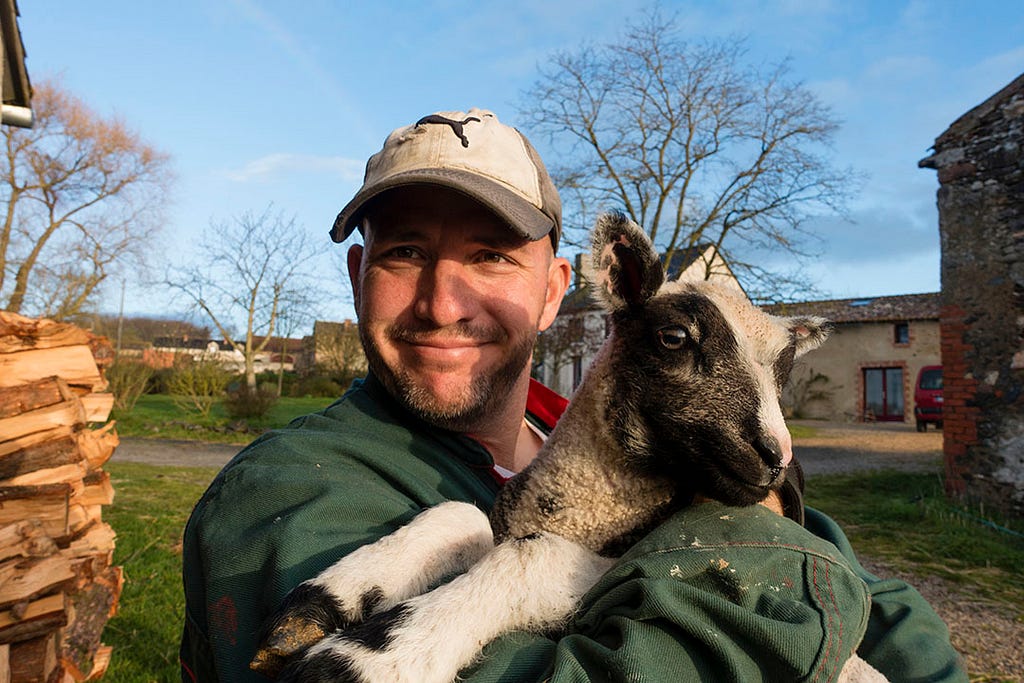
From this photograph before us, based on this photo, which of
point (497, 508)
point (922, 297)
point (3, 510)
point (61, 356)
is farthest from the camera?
point (922, 297)

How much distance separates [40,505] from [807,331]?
5.72 metres

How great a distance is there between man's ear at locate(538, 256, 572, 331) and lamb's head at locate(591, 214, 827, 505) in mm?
1054

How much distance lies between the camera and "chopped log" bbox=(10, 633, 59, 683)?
493 cm

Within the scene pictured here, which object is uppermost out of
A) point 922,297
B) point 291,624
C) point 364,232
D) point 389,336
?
point 922,297

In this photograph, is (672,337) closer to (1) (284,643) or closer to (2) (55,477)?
(1) (284,643)

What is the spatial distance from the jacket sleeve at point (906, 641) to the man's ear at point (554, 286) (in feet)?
5.98

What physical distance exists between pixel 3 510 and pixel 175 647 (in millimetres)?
2233

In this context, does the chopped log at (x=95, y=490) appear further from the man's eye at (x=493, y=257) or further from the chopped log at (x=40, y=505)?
the man's eye at (x=493, y=257)

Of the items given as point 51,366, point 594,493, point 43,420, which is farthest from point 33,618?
point 594,493

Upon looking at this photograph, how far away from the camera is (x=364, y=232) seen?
3.01 m

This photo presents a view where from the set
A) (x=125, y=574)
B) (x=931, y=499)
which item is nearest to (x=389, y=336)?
(x=125, y=574)

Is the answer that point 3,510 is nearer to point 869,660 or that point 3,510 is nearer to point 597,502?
point 597,502

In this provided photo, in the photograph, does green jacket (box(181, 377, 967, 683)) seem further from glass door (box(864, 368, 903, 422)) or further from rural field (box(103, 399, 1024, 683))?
glass door (box(864, 368, 903, 422))

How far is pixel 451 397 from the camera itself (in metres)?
2.77
